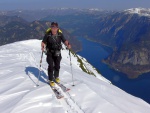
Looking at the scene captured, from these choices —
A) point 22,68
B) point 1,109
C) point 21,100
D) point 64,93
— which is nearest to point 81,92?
point 64,93

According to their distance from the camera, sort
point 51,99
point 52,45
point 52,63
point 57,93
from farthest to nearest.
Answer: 1. point 52,63
2. point 52,45
3. point 57,93
4. point 51,99

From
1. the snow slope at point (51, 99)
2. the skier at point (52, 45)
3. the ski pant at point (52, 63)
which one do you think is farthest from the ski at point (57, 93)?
the ski pant at point (52, 63)

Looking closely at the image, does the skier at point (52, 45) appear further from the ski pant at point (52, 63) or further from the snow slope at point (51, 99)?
the snow slope at point (51, 99)

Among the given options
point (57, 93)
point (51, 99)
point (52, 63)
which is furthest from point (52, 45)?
point (51, 99)

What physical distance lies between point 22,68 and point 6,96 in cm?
652

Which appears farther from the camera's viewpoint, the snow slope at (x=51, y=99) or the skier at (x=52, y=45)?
the skier at (x=52, y=45)

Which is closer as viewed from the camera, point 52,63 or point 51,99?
point 51,99

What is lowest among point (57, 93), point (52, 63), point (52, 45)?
point (57, 93)

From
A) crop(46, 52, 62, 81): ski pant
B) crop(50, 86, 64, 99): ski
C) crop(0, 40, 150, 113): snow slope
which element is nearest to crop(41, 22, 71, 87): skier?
crop(46, 52, 62, 81): ski pant

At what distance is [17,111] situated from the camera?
1077cm

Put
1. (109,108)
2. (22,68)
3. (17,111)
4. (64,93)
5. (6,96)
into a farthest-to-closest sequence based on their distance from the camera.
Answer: (22,68), (64,93), (6,96), (109,108), (17,111)

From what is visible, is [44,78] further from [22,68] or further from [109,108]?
[109,108]

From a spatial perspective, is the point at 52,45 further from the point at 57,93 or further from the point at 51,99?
the point at 51,99

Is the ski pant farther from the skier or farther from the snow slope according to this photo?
the snow slope
